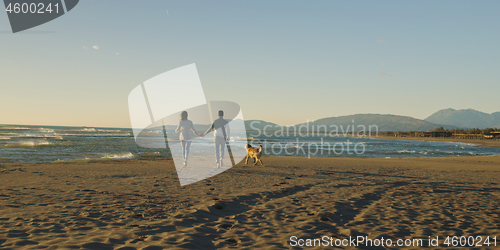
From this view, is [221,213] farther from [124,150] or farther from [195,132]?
[124,150]

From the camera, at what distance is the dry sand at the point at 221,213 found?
11.6 ft

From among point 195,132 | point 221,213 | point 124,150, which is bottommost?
point 221,213

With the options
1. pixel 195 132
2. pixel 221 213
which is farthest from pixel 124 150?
pixel 221 213

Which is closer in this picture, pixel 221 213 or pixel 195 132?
pixel 221 213

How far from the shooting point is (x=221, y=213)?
489cm

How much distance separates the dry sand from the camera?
3545 millimetres

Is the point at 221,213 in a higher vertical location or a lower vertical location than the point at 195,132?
lower

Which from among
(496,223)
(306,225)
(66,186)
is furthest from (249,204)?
(66,186)

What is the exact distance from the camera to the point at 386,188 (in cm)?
770

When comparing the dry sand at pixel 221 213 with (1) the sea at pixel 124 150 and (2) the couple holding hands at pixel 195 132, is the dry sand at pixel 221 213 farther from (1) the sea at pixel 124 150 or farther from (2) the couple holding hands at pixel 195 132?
(1) the sea at pixel 124 150

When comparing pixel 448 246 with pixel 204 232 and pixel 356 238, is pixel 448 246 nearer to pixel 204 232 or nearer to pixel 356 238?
pixel 356 238

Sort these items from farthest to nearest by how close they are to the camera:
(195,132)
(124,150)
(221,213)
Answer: (124,150)
(195,132)
(221,213)

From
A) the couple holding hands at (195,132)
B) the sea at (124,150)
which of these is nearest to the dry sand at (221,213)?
the couple holding hands at (195,132)

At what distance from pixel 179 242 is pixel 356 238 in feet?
8.37
